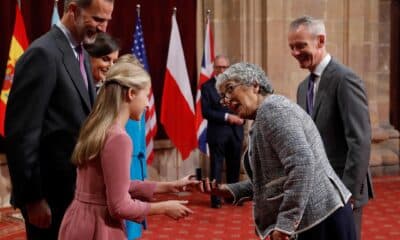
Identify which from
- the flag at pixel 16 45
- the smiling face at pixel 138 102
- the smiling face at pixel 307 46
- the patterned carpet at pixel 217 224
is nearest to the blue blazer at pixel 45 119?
the smiling face at pixel 138 102

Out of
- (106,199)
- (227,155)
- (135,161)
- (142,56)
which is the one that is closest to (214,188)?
(106,199)

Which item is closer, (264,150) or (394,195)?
(264,150)

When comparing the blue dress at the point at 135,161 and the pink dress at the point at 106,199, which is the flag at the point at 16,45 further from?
the pink dress at the point at 106,199

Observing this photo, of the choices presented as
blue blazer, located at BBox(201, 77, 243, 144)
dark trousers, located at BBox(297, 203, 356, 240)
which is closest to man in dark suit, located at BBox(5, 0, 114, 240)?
dark trousers, located at BBox(297, 203, 356, 240)

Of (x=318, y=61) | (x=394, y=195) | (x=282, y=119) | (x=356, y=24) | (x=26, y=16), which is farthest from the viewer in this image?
(x=356, y=24)

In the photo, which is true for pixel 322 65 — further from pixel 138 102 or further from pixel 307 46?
pixel 138 102

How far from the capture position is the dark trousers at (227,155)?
721 cm

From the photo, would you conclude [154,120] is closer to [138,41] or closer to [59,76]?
[138,41]

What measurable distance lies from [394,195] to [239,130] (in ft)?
6.91

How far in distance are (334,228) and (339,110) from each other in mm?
741

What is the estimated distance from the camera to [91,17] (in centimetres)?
276

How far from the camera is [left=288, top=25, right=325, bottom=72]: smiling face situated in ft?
11.2

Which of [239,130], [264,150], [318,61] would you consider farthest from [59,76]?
[239,130]

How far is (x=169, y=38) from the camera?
318 inches
